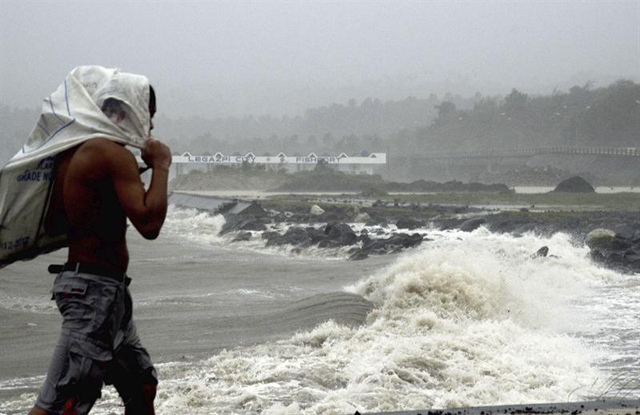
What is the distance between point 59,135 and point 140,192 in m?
0.54

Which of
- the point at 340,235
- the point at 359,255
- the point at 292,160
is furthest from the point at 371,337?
the point at 292,160

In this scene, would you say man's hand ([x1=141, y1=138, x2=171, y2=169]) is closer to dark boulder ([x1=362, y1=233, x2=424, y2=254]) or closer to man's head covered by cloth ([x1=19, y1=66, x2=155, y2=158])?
man's head covered by cloth ([x1=19, y1=66, x2=155, y2=158])

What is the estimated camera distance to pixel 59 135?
365 cm

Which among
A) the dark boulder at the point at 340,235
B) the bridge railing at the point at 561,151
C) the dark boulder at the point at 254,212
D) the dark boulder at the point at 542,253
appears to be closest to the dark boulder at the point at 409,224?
the dark boulder at the point at 340,235

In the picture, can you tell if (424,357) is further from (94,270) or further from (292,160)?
(292,160)

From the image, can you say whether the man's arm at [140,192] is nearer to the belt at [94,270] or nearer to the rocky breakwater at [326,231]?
the belt at [94,270]

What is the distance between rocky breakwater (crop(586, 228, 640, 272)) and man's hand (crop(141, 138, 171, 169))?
1666 cm

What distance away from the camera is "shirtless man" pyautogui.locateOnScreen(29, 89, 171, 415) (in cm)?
338

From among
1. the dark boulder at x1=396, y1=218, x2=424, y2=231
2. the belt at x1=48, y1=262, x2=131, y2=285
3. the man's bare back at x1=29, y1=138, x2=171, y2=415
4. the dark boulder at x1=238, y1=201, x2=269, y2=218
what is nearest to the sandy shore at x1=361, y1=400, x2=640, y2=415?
the man's bare back at x1=29, y1=138, x2=171, y2=415

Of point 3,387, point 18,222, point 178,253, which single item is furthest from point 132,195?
point 178,253

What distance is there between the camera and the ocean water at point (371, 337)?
726 centimetres

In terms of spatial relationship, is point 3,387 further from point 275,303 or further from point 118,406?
point 275,303

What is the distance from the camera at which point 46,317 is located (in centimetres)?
1262

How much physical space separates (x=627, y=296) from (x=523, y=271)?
2.74 meters
